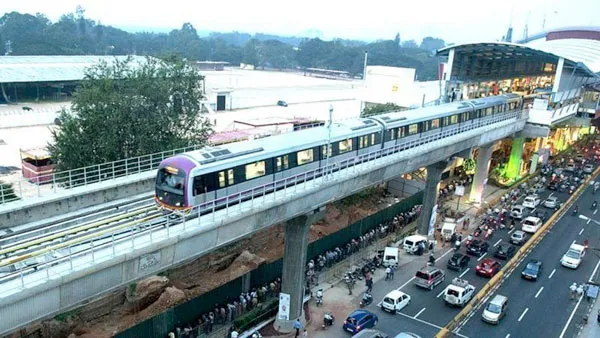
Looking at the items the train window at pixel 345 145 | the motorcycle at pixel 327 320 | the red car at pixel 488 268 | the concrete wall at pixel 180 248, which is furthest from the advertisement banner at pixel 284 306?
the red car at pixel 488 268

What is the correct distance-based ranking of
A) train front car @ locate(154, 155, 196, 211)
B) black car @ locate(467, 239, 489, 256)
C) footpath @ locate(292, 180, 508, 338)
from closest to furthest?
train front car @ locate(154, 155, 196, 211), footpath @ locate(292, 180, 508, 338), black car @ locate(467, 239, 489, 256)

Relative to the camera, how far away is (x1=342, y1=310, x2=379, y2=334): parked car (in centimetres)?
2791

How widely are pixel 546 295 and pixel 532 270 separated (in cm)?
247

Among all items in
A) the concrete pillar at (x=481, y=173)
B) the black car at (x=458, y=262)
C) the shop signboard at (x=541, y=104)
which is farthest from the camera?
the shop signboard at (x=541, y=104)

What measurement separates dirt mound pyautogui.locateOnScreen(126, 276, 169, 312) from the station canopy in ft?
148

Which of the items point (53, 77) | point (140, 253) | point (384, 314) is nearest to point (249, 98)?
point (53, 77)

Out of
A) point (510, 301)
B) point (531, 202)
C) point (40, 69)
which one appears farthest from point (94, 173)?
point (40, 69)

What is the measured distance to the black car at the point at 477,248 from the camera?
3969 cm

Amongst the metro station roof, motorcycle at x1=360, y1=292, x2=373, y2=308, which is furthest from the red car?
the metro station roof

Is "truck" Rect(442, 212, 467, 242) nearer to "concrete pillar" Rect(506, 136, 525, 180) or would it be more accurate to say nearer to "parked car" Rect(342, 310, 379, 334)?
"parked car" Rect(342, 310, 379, 334)

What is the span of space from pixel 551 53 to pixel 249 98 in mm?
63727

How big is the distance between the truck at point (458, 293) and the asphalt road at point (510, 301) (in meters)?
0.51

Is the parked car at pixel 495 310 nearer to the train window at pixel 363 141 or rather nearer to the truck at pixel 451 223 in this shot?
the truck at pixel 451 223

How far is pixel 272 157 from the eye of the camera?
28.2 metres
